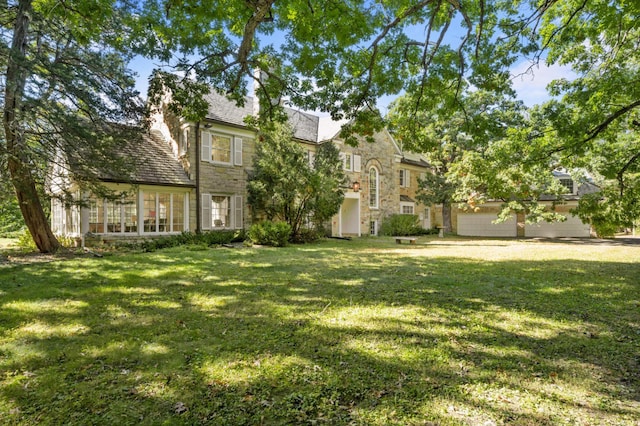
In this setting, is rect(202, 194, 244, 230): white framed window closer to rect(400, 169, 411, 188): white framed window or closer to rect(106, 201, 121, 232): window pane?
rect(106, 201, 121, 232): window pane

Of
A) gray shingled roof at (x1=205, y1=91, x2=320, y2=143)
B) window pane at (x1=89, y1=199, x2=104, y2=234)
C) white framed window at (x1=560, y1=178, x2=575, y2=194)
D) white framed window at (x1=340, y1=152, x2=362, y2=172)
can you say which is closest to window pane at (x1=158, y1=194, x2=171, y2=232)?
window pane at (x1=89, y1=199, x2=104, y2=234)

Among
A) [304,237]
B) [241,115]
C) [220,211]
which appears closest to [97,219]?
[220,211]

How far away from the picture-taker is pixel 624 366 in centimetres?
314

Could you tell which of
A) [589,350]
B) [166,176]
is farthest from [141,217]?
[589,350]

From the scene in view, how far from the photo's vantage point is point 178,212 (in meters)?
15.5

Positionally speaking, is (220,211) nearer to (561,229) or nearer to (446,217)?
(446,217)

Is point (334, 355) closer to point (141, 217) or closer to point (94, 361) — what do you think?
point (94, 361)

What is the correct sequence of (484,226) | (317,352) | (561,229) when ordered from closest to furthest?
(317,352), (561,229), (484,226)

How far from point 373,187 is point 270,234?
11097mm

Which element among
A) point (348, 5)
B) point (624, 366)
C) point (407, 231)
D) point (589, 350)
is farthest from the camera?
point (407, 231)

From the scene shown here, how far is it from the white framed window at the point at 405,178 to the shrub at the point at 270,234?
581 inches

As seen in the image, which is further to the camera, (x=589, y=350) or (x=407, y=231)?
(x=407, y=231)

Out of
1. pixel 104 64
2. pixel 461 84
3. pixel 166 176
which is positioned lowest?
pixel 166 176

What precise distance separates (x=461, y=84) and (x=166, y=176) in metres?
12.3
